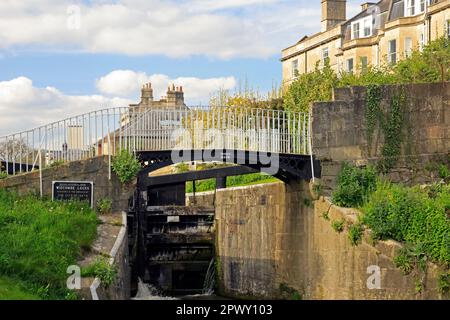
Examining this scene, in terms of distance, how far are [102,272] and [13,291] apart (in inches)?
103

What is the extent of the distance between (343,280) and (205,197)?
15.7m

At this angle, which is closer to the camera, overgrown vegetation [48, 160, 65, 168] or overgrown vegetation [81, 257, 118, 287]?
overgrown vegetation [81, 257, 118, 287]

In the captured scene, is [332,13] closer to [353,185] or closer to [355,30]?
[355,30]

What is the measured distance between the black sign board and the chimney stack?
33128 millimetres

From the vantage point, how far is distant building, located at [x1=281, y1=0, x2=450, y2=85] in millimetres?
41938

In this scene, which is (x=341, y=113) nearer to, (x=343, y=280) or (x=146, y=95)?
(x=343, y=280)

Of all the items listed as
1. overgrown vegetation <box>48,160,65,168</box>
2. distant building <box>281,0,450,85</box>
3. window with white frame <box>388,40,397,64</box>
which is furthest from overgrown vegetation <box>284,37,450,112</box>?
overgrown vegetation <box>48,160,65,168</box>

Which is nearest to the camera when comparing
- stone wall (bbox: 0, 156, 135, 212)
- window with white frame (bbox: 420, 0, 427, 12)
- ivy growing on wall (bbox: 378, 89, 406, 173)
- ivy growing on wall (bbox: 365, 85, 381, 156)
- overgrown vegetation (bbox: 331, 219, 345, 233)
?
stone wall (bbox: 0, 156, 135, 212)

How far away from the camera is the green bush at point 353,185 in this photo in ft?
84.3

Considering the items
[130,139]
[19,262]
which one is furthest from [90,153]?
[19,262]

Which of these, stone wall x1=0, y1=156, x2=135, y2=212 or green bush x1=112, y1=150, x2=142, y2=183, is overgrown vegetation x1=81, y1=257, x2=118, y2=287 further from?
green bush x1=112, y1=150, x2=142, y2=183

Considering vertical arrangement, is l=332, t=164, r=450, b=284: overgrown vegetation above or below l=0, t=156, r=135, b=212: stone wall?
below

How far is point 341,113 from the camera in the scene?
89.0 feet

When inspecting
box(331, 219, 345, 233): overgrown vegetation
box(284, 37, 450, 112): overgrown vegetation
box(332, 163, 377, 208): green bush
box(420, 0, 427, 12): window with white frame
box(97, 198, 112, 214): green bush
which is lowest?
box(331, 219, 345, 233): overgrown vegetation
